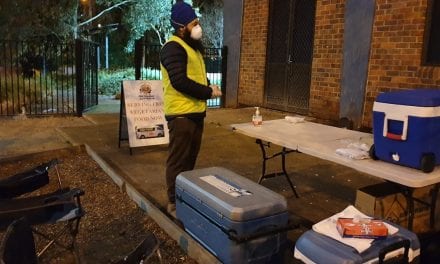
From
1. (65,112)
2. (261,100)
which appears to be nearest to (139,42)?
(65,112)

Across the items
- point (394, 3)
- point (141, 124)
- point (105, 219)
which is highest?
point (394, 3)

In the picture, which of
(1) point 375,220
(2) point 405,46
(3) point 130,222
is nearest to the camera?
(1) point 375,220

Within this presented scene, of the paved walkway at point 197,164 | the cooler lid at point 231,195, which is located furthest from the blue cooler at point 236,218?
the paved walkway at point 197,164

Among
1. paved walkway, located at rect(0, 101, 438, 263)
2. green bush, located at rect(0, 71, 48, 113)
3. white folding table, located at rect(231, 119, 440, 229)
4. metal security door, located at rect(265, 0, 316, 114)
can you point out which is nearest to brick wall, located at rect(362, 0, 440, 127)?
metal security door, located at rect(265, 0, 316, 114)

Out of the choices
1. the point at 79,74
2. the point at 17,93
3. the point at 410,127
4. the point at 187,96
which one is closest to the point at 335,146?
the point at 410,127

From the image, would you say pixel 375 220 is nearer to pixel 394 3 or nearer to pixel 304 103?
pixel 394 3

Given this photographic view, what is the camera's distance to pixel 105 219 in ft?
13.4

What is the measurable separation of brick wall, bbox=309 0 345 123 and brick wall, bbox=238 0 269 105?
158 cm

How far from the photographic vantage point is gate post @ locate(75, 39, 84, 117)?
895 cm

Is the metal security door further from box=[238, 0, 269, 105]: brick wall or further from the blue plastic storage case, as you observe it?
the blue plastic storage case

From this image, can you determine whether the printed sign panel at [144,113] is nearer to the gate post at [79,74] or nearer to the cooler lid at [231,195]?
the cooler lid at [231,195]

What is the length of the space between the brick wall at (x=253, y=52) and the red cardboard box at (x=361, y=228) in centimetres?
735

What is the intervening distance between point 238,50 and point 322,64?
2.71 metres

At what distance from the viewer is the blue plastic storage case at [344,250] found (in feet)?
6.97
